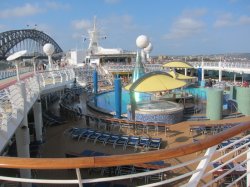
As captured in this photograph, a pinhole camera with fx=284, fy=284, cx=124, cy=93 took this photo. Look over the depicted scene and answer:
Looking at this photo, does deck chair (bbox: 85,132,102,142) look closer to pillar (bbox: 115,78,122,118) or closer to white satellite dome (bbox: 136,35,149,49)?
pillar (bbox: 115,78,122,118)

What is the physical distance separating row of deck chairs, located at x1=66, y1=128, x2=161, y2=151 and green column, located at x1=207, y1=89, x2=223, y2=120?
198 inches

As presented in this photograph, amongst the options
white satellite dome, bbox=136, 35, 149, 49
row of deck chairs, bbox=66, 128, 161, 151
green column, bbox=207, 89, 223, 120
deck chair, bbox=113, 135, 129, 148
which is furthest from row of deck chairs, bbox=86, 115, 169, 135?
white satellite dome, bbox=136, 35, 149, 49

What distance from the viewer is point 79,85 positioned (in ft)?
86.9

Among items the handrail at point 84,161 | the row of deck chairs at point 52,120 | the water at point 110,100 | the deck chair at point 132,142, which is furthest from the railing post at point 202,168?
the water at point 110,100

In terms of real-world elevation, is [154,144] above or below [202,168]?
below

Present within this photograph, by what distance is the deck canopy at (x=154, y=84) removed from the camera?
1385 centimetres

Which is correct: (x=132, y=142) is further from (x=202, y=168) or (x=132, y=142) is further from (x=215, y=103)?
(x=202, y=168)

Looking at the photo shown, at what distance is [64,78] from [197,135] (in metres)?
8.95

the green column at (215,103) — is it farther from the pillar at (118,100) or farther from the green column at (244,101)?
the pillar at (118,100)

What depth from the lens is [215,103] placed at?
46.8 feet

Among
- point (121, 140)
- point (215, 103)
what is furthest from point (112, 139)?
point (215, 103)

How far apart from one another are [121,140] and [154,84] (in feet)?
14.6

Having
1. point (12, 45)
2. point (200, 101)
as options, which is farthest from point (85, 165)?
point (12, 45)

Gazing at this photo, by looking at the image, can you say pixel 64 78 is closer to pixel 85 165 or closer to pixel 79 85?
pixel 79 85
